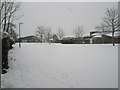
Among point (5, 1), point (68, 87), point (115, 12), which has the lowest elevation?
point (68, 87)

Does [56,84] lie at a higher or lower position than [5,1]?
lower

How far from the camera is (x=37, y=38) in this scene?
2881 inches

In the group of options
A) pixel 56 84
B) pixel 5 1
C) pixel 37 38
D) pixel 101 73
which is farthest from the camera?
pixel 37 38

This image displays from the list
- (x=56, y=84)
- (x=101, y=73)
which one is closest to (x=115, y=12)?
(x=101, y=73)

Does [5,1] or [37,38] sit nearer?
[5,1]

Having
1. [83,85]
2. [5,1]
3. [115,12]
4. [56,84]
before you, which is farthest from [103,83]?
[115,12]

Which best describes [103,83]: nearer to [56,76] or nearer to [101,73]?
[101,73]

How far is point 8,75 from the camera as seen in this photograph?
20.4 ft

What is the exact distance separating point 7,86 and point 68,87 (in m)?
2.14

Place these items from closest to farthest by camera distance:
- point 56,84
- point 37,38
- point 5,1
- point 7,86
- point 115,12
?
point 7,86, point 56,84, point 5,1, point 115,12, point 37,38

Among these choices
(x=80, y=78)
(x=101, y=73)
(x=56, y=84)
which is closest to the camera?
(x=56, y=84)

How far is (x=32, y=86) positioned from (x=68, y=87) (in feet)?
4.24

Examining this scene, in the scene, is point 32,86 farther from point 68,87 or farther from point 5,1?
point 5,1

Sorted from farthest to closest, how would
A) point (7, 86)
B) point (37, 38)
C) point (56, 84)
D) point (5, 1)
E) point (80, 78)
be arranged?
point (37, 38)
point (5, 1)
point (80, 78)
point (56, 84)
point (7, 86)
